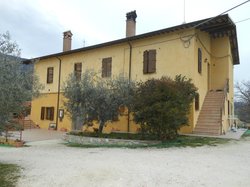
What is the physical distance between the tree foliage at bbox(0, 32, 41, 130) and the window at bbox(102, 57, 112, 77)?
13176 millimetres

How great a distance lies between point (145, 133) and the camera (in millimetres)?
15070

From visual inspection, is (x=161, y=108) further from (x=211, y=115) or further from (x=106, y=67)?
(x=106, y=67)

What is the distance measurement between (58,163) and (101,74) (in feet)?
44.6

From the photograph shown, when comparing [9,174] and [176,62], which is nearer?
[9,174]

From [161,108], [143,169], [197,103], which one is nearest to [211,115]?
[197,103]

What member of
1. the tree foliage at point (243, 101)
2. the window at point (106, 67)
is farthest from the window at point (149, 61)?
the tree foliage at point (243, 101)

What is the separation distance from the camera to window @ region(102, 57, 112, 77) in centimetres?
2231

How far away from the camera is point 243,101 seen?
155ft

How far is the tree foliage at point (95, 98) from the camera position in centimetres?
1617

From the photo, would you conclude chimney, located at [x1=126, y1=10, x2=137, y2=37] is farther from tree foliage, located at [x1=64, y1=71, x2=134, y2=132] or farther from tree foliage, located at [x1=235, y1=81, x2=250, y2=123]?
tree foliage, located at [x1=235, y1=81, x2=250, y2=123]

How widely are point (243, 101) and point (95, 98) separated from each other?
1464 inches

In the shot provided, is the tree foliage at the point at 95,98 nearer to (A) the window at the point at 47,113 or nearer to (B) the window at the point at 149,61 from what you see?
(B) the window at the point at 149,61

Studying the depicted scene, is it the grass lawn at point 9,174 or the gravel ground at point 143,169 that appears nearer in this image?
the gravel ground at point 143,169

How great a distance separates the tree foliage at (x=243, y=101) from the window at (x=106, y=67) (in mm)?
29880
